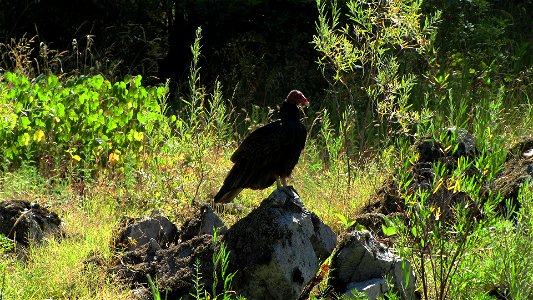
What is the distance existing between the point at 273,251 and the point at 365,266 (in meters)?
0.57

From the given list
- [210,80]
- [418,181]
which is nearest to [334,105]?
[210,80]

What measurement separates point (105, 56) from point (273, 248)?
628cm

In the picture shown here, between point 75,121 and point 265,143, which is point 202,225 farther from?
point 75,121

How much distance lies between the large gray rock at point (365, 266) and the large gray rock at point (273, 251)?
0.18 metres

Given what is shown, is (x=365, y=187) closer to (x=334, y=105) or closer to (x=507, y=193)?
(x=507, y=193)

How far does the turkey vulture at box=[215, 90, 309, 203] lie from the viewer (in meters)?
6.16

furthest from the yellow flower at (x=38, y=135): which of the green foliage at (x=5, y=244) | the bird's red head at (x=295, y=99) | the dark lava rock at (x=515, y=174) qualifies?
the dark lava rock at (x=515, y=174)

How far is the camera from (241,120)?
9875 mm

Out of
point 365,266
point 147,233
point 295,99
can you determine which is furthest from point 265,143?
point 365,266

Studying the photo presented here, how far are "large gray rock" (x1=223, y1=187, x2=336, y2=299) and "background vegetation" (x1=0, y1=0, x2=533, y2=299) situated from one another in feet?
1.88

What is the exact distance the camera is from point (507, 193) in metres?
6.31

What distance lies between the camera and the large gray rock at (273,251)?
4910 mm

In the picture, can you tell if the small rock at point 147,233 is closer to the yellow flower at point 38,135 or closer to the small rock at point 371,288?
the small rock at point 371,288

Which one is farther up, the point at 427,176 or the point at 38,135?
the point at 427,176
